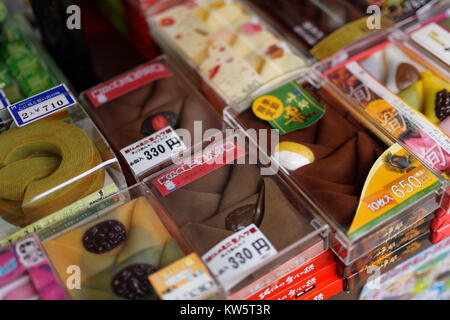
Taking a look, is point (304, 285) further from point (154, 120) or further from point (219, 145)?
point (154, 120)

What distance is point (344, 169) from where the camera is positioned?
1269mm

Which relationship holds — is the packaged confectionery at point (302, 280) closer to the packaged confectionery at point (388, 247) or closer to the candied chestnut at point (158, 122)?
the packaged confectionery at point (388, 247)

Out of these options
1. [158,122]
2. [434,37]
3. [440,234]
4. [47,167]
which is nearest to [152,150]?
[158,122]

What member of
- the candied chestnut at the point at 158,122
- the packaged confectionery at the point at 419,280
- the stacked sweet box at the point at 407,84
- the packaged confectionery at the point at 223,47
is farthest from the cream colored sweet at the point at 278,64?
the packaged confectionery at the point at 419,280

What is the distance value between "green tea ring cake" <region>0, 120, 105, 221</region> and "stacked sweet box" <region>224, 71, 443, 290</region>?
17.5 inches

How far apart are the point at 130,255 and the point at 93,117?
54 centimetres

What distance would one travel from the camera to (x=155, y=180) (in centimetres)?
125

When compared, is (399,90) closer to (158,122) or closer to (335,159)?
(335,159)

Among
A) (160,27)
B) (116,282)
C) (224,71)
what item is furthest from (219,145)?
(160,27)

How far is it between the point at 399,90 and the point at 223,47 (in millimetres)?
603

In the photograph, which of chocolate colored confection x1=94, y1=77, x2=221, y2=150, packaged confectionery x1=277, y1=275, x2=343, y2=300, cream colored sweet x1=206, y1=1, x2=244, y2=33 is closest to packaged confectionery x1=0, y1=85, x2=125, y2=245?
chocolate colored confection x1=94, y1=77, x2=221, y2=150

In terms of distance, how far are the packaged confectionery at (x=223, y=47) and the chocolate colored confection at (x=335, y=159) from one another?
18 cm

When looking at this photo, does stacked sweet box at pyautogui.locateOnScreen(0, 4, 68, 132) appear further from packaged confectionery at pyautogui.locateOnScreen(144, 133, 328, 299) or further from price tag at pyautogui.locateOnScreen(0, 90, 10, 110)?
packaged confectionery at pyautogui.locateOnScreen(144, 133, 328, 299)
